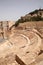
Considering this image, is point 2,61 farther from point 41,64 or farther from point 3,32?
point 3,32

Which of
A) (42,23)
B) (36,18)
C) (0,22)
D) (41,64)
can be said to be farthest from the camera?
(0,22)

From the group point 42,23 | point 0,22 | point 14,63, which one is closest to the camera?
point 14,63

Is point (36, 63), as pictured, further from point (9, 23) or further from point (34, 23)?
point (9, 23)

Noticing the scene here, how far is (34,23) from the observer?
38156 millimetres

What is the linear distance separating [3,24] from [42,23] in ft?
58.6

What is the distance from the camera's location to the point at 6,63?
950cm

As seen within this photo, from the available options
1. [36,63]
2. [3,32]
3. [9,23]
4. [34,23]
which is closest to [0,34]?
[3,32]

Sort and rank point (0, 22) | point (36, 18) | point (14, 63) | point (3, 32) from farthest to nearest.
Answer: point (0, 22) → point (36, 18) → point (3, 32) → point (14, 63)

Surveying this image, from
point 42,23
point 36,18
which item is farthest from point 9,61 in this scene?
point 36,18

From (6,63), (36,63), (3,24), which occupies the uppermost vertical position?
(36,63)

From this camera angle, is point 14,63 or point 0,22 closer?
point 14,63

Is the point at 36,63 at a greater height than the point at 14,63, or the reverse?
the point at 36,63

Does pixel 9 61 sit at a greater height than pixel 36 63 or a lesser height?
lesser

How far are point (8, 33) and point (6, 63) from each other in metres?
23.3
